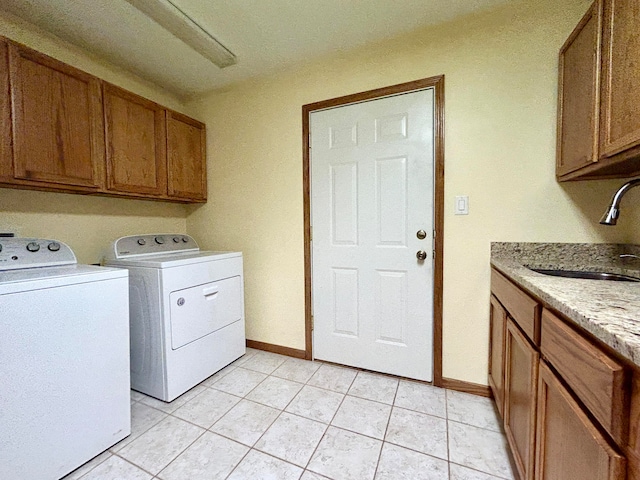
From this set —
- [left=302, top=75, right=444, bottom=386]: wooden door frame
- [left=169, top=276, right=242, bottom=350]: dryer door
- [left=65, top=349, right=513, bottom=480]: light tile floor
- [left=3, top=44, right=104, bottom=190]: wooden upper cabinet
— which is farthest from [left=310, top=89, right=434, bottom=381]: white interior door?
[left=3, top=44, right=104, bottom=190]: wooden upper cabinet

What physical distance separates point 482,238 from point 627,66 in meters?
0.94

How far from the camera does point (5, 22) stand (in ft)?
5.03

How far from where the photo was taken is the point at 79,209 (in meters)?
1.92

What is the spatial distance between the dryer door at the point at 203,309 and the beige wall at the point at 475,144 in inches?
16.0

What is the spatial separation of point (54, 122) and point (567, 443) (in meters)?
2.58

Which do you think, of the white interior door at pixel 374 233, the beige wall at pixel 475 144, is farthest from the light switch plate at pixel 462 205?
the white interior door at pixel 374 233

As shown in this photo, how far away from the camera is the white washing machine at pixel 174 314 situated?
1649 millimetres

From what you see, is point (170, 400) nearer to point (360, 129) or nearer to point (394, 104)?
point (360, 129)

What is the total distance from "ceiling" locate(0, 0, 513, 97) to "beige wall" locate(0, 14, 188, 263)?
0.07 metres

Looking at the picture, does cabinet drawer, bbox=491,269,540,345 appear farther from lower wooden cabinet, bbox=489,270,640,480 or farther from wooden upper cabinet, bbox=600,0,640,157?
wooden upper cabinet, bbox=600,0,640,157

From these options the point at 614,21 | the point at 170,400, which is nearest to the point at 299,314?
the point at 170,400

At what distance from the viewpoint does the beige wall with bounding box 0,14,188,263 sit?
5.27ft

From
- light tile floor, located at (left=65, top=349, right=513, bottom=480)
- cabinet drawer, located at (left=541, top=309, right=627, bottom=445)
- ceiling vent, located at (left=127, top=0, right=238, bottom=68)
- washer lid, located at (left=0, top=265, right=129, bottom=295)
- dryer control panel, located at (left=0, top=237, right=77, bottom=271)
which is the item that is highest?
ceiling vent, located at (left=127, top=0, right=238, bottom=68)

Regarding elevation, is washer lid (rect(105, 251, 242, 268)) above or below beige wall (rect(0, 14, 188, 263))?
below
